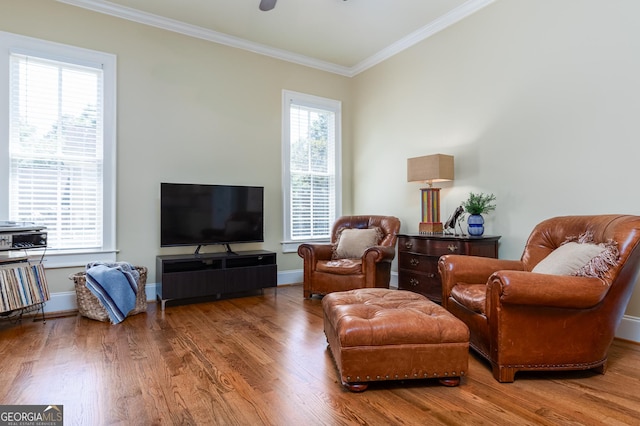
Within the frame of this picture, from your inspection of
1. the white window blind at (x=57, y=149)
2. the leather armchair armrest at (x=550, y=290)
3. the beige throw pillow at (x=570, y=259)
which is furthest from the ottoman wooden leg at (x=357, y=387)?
the white window blind at (x=57, y=149)

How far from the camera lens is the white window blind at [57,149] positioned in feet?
11.4

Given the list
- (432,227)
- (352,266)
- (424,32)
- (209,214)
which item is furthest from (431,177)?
(209,214)

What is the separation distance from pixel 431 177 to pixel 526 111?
1035mm

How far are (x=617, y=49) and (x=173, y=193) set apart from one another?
13.7 feet

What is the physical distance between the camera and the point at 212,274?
13.2 feet

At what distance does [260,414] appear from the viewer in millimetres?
1771

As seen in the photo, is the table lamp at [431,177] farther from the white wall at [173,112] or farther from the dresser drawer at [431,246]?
the white wall at [173,112]

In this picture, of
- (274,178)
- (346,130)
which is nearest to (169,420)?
(274,178)

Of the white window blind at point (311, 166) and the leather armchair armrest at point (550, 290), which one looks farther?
the white window blind at point (311, 166)

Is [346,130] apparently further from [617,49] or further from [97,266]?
[97,266]

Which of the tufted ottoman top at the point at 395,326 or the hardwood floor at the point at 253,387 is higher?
the tufted ottoman top at the point at 395,326

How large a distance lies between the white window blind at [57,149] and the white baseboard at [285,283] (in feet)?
1.67

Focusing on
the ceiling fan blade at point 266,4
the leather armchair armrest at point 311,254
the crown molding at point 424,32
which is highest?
the crown molding at point 424,32

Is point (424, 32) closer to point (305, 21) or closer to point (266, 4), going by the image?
point (305, 21)
